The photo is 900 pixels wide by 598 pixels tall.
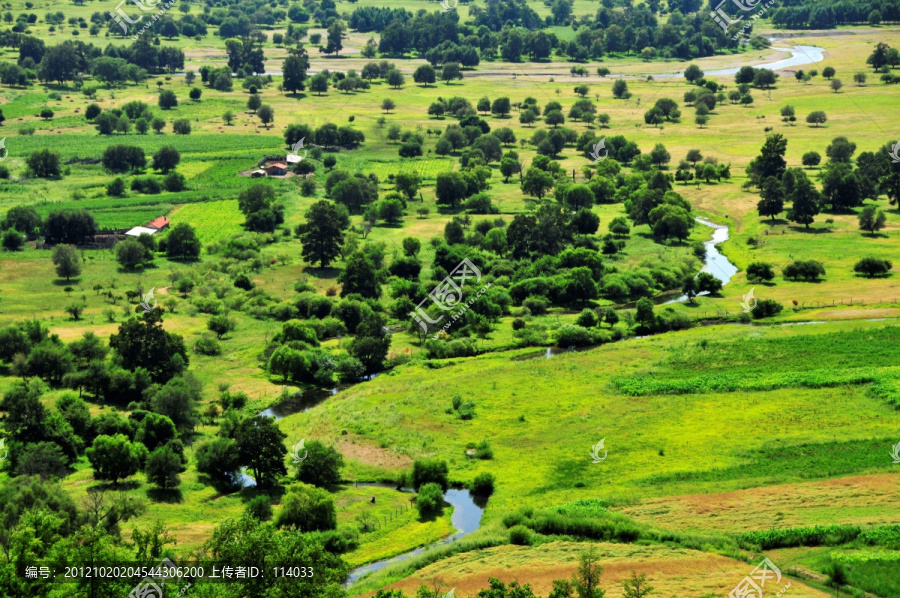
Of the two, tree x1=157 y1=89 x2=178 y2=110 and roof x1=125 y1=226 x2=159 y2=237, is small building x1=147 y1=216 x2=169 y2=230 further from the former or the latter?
tree x1=157 y1=89 x2=178 y2=110

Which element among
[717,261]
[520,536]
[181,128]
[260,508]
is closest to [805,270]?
[717,261]

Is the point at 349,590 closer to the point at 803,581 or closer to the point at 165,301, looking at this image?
the point at 803,581

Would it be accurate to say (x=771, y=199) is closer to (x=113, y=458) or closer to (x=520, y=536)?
(x=520, y=536)

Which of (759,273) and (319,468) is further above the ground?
(759,273)

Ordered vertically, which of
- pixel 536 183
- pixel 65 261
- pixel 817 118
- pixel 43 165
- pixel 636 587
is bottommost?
pixel 636 587

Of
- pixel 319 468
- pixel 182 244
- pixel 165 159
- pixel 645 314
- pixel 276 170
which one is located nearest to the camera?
pixel 319 468
